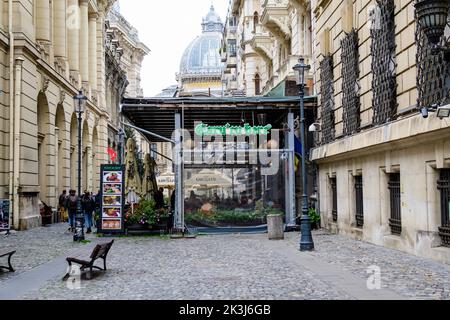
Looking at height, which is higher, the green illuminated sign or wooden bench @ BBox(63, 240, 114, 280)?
the green illuminated sign

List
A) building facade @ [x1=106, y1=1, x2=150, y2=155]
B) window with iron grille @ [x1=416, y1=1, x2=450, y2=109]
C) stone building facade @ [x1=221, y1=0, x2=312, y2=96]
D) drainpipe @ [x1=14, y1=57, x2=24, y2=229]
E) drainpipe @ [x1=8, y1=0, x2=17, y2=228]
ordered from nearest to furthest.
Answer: window with iron grille @ [x1=416, y1=1, x2=450, y2=109] → drainpipe @ [x1=8, y1=0, x2=17, y2=228] → drainpipe @ [x1=14, y1=57, x2=24, y2=229] → stone building facade @ [x1=221, y1=0, x2=312, y2=96] → building facade @ [x1=106, y1=1, x2=150, y2=155]

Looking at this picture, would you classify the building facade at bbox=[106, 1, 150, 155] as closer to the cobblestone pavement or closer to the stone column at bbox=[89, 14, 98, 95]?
the stone column at bbox=[89, 14, 98, 95]

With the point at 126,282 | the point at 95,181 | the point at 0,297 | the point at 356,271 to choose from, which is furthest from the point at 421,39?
the point at 95,181

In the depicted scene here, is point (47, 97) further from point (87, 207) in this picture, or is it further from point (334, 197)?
point (334, 197)

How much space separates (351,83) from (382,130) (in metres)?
4.16

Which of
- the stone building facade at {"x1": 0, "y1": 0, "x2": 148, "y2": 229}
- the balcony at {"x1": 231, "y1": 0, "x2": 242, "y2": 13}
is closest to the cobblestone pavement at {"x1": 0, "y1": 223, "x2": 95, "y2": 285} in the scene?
the stone building facade at {"x1": 0, "y1": 0, "x2": 148, "y2": 229}

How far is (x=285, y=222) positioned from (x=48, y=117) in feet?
43.1

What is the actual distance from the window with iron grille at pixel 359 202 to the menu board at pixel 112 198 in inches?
305

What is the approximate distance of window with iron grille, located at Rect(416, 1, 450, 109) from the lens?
43.2ft

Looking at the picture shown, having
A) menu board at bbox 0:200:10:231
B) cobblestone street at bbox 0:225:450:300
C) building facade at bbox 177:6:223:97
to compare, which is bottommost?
cobblestone street at bbox 0:225:450:300

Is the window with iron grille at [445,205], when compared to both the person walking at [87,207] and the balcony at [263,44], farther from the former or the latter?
the balcony at [263,44]

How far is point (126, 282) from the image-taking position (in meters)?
11.5

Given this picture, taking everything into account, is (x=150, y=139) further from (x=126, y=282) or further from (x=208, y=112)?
(x=126, y=282)

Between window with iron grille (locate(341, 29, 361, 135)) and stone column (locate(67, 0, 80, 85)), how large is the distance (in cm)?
2182
